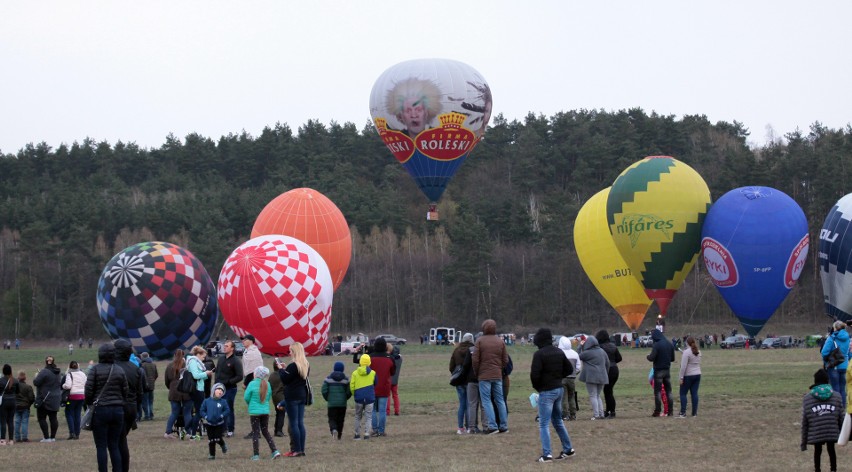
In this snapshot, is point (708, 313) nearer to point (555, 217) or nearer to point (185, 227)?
point (555, 217)

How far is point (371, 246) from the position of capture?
87188 millimetres

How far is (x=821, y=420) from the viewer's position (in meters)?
10.4

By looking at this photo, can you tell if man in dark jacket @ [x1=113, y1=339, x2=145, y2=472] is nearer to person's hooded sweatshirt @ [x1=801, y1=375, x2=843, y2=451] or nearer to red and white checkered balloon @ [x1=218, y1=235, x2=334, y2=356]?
person's hooded sweatshirt @ [x1=801, y1=375, x2=843, y2=451]

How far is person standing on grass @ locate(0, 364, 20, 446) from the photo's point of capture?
53.4 ft

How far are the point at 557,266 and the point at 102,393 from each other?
7035 cm

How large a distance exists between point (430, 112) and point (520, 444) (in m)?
30.0

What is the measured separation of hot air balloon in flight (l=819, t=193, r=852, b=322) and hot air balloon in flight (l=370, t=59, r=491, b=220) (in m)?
13.9

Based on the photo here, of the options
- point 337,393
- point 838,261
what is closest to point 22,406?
point 337,393

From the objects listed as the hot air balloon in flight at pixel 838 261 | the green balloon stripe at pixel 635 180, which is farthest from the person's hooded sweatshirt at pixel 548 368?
the green balloon stripe at pixel 635 180

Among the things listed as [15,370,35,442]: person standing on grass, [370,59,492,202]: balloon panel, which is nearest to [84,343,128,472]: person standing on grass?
[15,370,35,442]: person standing on grass

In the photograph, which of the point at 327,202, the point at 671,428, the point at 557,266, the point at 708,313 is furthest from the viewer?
the point at 557,266

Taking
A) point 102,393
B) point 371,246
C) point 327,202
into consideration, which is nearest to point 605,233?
point 327,202

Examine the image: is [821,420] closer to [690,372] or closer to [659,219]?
[690,372]

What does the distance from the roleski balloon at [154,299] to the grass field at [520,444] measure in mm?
11787
